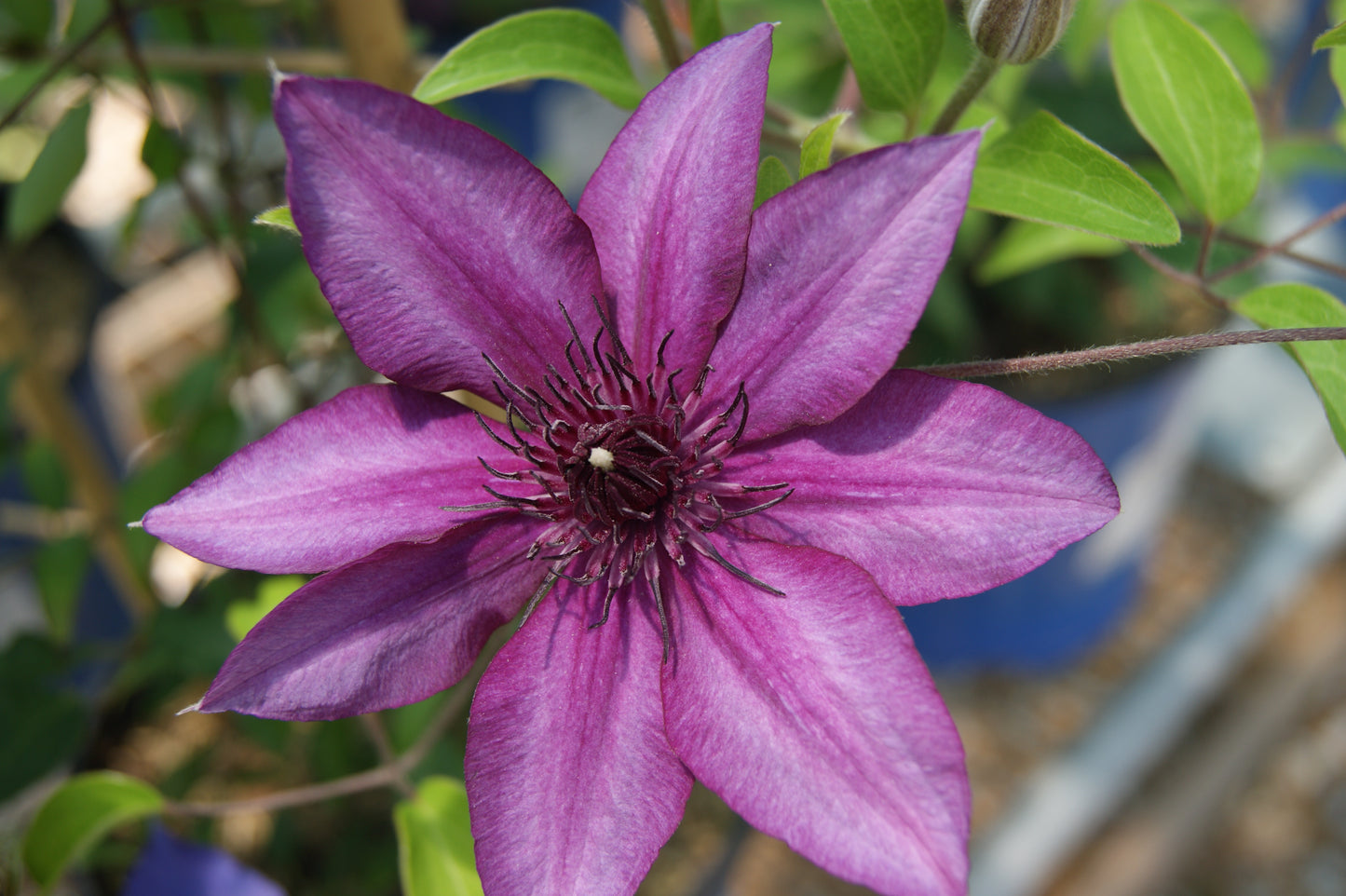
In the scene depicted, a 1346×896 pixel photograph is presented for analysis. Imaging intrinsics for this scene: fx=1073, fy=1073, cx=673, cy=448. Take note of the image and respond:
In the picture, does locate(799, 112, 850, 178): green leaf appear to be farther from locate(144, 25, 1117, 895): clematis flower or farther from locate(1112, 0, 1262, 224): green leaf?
locate(1112, 0, 1262, 224): green leaf

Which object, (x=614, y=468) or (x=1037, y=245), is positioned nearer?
(x=614, y=468)

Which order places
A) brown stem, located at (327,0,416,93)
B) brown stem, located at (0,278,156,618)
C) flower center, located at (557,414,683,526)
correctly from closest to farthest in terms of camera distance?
flower center, located at (557,414,683,526) → brown stem, located at (327,0,416,93) → brown stem, located at (0,278,156,618)

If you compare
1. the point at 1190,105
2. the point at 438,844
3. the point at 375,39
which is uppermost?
the point at 375,39

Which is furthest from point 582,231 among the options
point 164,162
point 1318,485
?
point 1318,485

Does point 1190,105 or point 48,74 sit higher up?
point 48,74

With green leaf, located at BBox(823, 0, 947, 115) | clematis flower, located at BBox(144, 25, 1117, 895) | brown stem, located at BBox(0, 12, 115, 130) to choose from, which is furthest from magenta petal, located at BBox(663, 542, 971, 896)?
brown stem, located at BBox(0, 12, 115, 130)

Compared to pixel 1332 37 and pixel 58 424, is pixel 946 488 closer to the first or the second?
pixel 1332 37

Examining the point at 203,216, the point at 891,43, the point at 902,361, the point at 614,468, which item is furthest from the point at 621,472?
the point at 902,361
